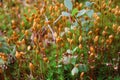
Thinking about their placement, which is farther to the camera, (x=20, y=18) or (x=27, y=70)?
(x=20, y=18)

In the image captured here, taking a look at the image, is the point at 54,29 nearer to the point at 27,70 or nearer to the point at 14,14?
the point at 27,70

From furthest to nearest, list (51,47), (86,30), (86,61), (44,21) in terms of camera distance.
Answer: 1. (44,21)
2. (51,47)
3. (86,30)
4. (86,61)

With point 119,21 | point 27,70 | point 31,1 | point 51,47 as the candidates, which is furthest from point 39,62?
point 31,1

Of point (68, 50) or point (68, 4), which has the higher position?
point (68, 4)

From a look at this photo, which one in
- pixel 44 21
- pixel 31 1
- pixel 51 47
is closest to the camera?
pixel 51 47

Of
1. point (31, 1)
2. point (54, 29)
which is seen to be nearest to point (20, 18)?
point (31, 1)

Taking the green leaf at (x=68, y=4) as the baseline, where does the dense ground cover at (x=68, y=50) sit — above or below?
below

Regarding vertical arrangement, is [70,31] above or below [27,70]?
above

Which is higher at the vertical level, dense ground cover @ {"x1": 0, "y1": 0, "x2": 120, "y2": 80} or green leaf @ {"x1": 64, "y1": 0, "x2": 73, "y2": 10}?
green leaf @ {"x1": 64, "y1": 0, "x2": 73, "y2": 10}

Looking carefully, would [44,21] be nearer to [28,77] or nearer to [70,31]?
[70,31]
